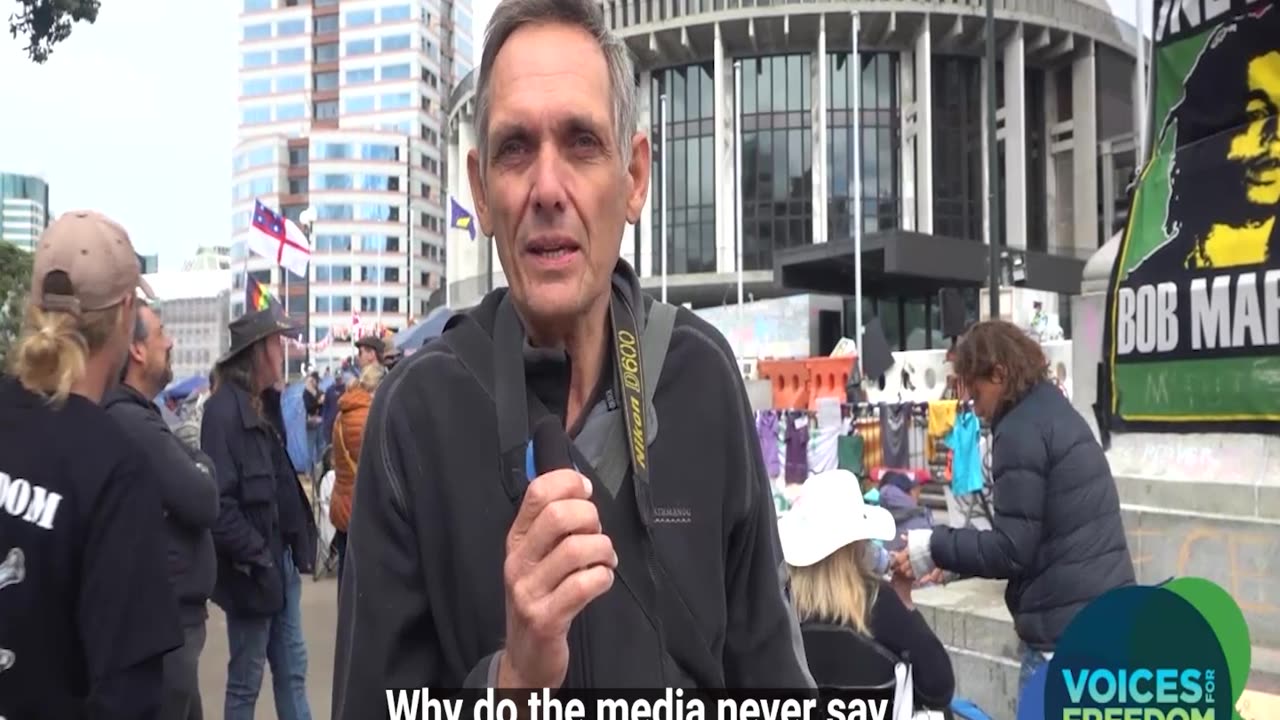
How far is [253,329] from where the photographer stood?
5152 mm

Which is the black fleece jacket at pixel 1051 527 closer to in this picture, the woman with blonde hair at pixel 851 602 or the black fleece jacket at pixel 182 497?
the woman with blonde hair at pixel 851 602

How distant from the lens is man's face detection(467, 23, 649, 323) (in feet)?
4.31

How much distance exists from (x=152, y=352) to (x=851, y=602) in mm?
2852

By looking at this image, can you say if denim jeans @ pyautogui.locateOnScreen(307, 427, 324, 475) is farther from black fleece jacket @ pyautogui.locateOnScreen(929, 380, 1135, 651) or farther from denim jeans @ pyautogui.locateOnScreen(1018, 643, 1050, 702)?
black fleece jacket @ pyautogui.locateOnScreen(929, 380, 1135, 651)

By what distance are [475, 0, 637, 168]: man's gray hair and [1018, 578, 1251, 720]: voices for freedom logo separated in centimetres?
203

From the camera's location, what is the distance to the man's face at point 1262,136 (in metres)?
5.35

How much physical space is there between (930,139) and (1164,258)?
43.9m

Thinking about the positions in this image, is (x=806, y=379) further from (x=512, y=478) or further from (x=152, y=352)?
(x=512, y=478)

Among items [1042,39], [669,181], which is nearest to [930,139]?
[1042,39]

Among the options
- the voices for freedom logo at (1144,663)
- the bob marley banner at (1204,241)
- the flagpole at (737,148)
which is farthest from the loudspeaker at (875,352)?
the flagpole at (737,148)

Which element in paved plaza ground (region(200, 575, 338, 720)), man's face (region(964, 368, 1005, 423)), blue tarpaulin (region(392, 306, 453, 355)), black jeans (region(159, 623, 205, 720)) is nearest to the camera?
black jeans (region(159, 623, 205, 720))

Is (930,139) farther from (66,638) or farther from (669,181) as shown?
(66,638)

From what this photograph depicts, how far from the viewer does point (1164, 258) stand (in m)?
5.91

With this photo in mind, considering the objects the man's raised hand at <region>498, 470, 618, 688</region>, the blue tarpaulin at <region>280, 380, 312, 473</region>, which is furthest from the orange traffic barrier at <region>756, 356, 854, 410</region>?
the man's raised hand at <region>498, 470, 618, 688</region>
